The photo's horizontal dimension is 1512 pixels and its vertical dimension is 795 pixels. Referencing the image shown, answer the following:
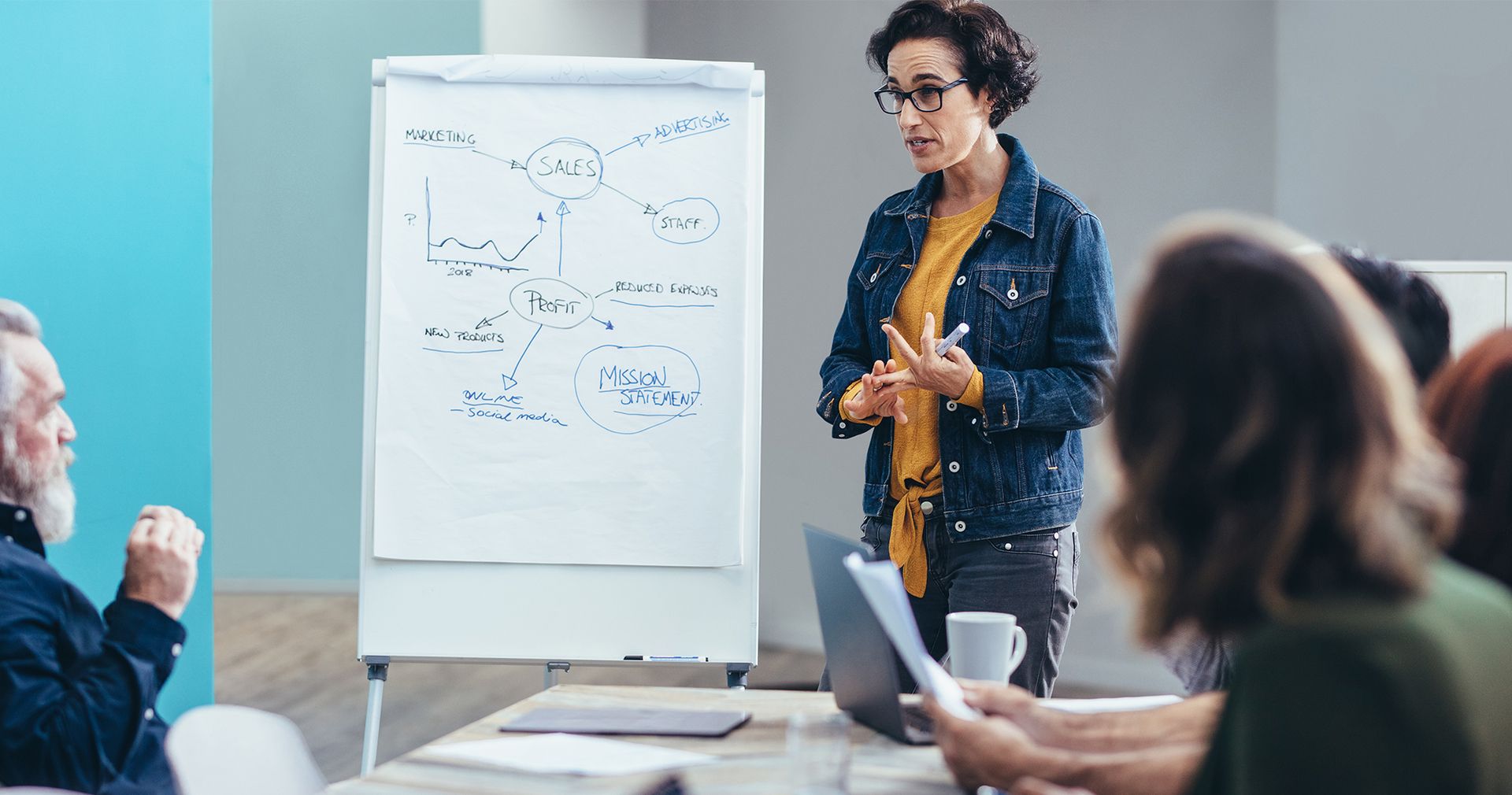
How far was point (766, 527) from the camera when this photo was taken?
5359 millimetres

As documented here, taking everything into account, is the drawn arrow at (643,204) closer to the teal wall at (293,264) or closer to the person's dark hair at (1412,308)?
the person's dark hair at (1412,308)

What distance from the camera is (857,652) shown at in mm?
1456

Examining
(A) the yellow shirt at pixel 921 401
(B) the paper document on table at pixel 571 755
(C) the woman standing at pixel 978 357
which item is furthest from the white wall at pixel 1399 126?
(B) the paper document on table at pixel 571 755

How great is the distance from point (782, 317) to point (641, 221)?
267 centimetres

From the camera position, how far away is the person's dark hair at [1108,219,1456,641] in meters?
0.83

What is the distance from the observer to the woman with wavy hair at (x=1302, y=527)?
78 centimetres

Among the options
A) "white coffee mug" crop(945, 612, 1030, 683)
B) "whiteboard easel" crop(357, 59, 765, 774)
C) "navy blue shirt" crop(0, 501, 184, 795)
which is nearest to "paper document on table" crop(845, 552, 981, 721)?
"white coffee mug" crop(945, 612, 1030, 683)

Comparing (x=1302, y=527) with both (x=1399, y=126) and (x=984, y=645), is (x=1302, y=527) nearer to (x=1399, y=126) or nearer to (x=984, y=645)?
(x=984, y=645)

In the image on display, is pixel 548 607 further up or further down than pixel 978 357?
further down

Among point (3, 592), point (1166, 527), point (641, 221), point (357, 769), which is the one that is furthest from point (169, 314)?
point (1166, 527)

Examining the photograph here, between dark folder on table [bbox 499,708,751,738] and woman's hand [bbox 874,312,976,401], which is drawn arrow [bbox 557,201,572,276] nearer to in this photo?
woman's hand [bbox 874,312,976,401]

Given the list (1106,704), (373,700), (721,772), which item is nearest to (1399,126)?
(1106,704)

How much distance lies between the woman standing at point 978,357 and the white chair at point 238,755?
1.01m

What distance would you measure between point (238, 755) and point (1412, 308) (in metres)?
1.49
